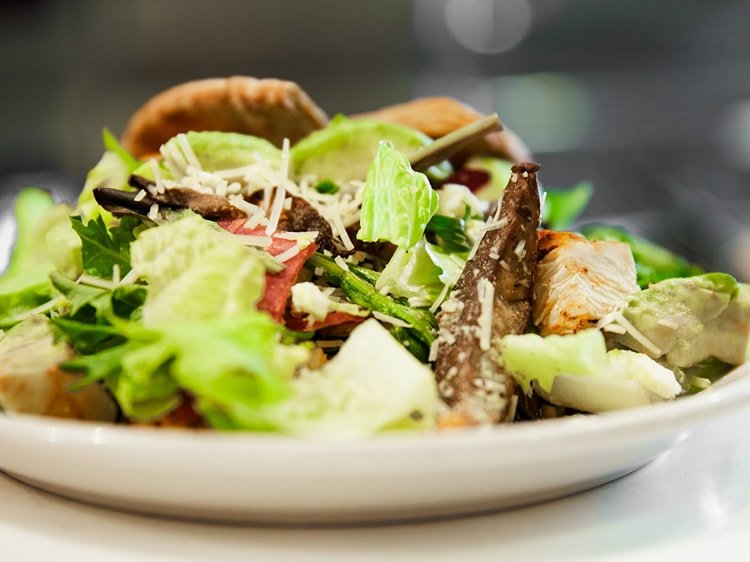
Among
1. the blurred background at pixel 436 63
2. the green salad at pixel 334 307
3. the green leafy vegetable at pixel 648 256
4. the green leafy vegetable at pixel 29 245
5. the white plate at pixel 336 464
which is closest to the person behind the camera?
the white plate at pixel 336 464

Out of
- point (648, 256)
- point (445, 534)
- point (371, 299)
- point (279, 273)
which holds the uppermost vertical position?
point (279, 273)

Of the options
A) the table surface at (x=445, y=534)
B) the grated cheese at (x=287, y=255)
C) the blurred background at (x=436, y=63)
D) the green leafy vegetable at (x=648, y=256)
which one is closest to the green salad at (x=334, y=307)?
the grated cheese at (x=287, y=255)

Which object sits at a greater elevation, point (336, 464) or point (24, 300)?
point (336, 464)

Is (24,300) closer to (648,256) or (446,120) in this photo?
(446,120)

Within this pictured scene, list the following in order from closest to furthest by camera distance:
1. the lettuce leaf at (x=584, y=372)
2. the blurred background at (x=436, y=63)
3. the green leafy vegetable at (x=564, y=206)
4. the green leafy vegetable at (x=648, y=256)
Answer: the lettuce leaf at (x=584, y=372), the green leafy vegetable at (x=648, y=256), the green leafy vegetable at (x=564, y=206), the blurred background at (x=436, y=63)

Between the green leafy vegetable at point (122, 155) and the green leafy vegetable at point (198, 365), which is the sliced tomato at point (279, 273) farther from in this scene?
the green leafy vegetable at point (122, 155)

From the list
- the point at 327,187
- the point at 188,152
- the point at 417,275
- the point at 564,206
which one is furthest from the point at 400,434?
the point at 564,206
